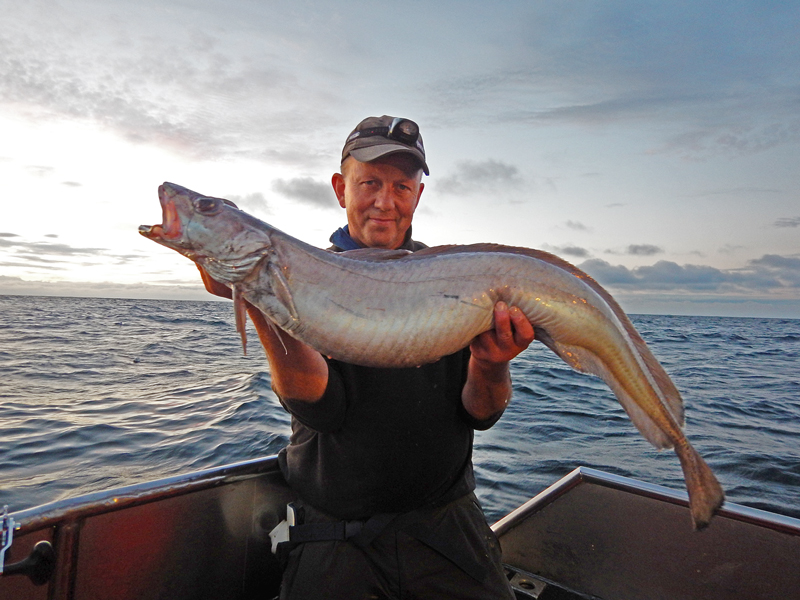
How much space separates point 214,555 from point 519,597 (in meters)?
2.13

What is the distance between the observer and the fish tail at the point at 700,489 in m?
2.18

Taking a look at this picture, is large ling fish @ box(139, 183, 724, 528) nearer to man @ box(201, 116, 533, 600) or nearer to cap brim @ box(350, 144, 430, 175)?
man @ box(201, 116, 533, 600)

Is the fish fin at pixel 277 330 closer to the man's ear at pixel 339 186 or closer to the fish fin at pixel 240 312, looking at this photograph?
the fish fin at pixel 240 312

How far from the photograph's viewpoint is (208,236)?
7.67 ft

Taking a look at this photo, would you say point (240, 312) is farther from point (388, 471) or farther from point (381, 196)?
point (381, 196)

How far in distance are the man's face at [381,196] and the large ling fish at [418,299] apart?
948 millimetres

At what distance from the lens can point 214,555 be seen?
335 centimetres

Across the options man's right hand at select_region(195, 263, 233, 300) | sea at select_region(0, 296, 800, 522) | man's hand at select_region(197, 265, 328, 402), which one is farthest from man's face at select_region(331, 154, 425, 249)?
sea at select_region(0, 296, 800, 522)

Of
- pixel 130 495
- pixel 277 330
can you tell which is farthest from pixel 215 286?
pixel 130 495

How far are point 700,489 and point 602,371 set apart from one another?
0.66m

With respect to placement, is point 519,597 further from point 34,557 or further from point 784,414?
point 784,414

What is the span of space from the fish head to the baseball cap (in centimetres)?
124

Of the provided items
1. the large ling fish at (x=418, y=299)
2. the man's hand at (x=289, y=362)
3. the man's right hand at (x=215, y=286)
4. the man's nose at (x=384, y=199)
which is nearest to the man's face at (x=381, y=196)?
the man's nose at (x=384, y=199)

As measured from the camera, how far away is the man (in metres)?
2.74
